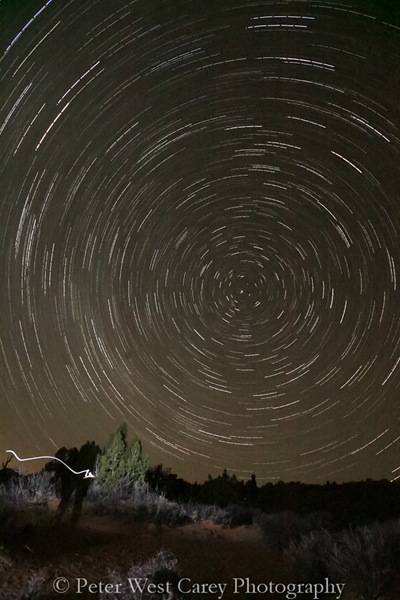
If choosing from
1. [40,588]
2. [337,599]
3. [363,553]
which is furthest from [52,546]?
[363,553]

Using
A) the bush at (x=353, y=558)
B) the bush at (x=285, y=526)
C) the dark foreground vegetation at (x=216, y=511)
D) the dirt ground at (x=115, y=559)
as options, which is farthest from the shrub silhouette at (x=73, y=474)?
the bush at (x=353, y=558)

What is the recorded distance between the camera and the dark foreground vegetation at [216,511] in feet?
31.5

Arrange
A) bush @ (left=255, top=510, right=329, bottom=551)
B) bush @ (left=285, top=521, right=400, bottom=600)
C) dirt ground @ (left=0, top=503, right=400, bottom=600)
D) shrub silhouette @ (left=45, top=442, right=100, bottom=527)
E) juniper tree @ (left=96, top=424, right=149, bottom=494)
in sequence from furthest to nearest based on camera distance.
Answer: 1. juniper tree @ (left=96, top=424, right=149, bottom=494)
2. shrub silhouette @ (left=45, top=442, right=100, bottom=527)
3. bush @ (left=255, top=510, right=329, bottom=551)
4. bush @ (left=285, top=521, right=400, bottom=600)
5. dirt ground @ (left=0, top=503, right=400, bottom=600)

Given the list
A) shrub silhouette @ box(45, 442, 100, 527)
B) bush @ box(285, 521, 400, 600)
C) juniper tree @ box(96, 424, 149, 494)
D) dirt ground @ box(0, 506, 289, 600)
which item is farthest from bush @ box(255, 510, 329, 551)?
shrub silhouette @ box(45, 442, 100, 527)

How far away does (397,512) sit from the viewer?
554 inches

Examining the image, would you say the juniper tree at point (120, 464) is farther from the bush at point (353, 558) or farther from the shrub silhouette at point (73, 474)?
the bush at point (353, 558)

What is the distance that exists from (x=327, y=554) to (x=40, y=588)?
5.43 metres

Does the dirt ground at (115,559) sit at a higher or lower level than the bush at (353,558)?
lower

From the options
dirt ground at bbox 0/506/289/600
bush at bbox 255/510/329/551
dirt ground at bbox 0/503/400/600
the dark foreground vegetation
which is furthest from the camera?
bush at bbox 255/510/329/551

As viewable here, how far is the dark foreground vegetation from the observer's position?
9.59 metres

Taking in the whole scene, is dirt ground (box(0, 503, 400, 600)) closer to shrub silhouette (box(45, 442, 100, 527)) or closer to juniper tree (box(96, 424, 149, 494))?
shrub silhouette (box(45, 442, 100, 527))

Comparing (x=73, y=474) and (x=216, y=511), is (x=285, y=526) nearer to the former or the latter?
(x=216, y=511)

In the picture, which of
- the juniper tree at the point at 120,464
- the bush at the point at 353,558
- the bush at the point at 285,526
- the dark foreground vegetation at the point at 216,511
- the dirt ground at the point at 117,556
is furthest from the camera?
the juniper tree at the point at 120,464

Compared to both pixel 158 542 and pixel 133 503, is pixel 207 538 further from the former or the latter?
pixel 133 503
